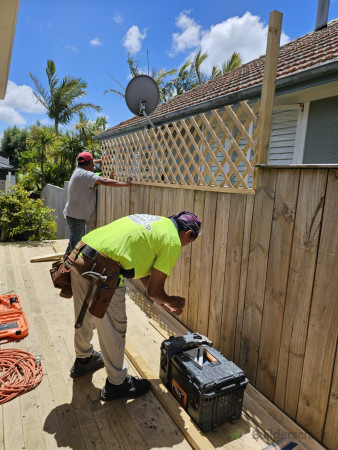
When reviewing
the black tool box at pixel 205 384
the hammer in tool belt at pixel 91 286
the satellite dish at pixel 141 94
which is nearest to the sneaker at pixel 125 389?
the black tool box at pixel 205 384

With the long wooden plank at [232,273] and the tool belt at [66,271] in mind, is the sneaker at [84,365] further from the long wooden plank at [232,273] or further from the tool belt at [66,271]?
the long wooden plank at [232,273]

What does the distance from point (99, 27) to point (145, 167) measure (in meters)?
6.24

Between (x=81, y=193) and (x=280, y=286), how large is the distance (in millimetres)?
2925

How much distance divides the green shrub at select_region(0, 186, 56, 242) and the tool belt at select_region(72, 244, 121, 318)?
5.22 metres

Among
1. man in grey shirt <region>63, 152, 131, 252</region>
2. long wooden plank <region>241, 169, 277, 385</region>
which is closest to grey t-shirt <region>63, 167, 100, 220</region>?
man in grey shirt <region>63, 152, 131, 252</region>

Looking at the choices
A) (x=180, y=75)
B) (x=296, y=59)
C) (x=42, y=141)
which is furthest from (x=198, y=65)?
(x=296, y=59)

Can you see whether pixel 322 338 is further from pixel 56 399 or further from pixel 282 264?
pixel 56 399

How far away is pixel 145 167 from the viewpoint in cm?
398

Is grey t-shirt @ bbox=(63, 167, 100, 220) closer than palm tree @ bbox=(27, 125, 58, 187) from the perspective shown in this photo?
Yes

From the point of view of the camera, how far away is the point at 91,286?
5.90ft

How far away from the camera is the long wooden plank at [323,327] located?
1.59 meters

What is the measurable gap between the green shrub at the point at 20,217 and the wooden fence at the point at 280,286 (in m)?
5.03

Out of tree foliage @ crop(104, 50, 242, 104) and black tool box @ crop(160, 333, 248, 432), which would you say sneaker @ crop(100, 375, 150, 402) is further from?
tree foliage @ crop(104, 50, 242, 104)

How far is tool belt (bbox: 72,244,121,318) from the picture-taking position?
5.69ft
